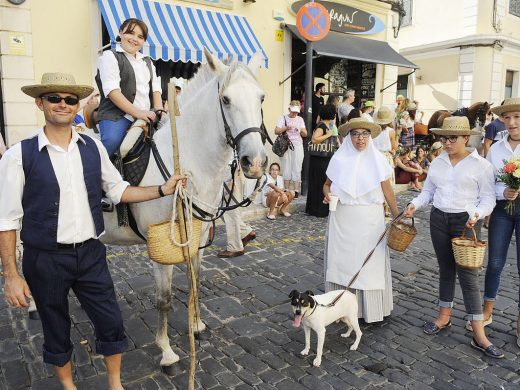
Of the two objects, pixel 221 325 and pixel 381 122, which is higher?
pixel 381 122

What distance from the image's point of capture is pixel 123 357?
352cm

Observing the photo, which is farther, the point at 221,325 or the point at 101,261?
the point at 221,325

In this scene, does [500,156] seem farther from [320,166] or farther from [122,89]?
[320,166]

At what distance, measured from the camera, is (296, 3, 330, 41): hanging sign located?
8.66 metres

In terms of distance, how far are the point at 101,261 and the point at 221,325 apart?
174 centimetres

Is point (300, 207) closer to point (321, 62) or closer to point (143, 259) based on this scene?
point (143, 259)

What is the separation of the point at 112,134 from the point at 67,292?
1.44 metres

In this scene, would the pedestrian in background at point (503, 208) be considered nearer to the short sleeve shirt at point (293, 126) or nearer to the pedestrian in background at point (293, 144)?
the pedestrian in background at point (293, 144)

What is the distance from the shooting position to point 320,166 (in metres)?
8.51

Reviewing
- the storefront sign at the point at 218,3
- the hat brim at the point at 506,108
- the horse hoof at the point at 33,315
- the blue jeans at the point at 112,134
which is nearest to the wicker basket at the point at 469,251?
the hat brim at the point at 506,108

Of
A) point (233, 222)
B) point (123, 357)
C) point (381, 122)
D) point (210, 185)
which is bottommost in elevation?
point (123, 357)

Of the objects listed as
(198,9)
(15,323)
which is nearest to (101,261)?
(15,323)

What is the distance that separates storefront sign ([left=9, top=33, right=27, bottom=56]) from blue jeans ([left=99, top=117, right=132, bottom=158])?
5649mm

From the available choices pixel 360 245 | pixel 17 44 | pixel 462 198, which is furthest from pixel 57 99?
pixel 17 44
